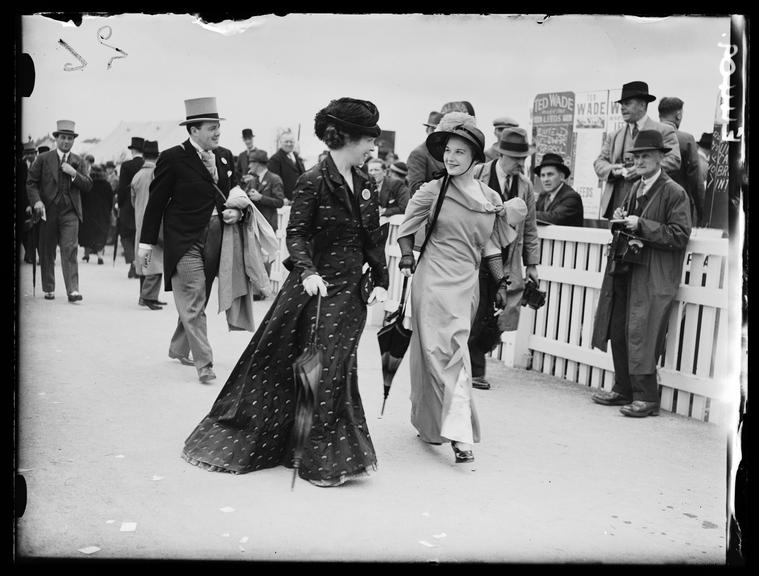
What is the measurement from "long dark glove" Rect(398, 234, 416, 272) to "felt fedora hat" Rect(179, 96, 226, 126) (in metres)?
2.12

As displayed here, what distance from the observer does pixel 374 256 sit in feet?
18.4

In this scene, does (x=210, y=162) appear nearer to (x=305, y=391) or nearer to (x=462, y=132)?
(x=462, y=132)

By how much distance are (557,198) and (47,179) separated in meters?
6.00

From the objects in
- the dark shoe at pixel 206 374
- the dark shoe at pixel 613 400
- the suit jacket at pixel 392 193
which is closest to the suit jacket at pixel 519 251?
the dark shoe at pixel 613 400

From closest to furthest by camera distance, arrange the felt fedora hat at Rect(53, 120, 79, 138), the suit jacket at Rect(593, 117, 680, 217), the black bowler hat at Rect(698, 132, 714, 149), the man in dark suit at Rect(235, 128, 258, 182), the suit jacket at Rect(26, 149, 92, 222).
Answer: the suit jacket at Rect(593, 117, 680, 217), the black bowler hat at Rect(698, 132, 714, 149), the felt fedora hat at Rect(53, 120, 79, 138), the suit jacket at Rect(26, 149, 92, 222), the man in dark suit at Rect(235, 128, 258, 182)

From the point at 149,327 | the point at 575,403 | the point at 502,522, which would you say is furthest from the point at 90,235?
the point at 502,522

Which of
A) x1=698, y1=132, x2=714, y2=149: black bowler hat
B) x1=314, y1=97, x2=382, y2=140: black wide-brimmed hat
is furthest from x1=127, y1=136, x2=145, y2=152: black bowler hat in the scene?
x1=314, y1=97, x2=382, y2=140: black wide-brimmed hat

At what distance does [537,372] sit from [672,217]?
2.36m

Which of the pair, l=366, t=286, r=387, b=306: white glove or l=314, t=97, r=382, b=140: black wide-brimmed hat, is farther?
l=366, t=286, r=387, b=306: white glove

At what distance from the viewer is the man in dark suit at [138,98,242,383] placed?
748cm

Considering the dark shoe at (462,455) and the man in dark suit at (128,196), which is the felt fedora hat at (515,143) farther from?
the man in dark suit at (128,196)

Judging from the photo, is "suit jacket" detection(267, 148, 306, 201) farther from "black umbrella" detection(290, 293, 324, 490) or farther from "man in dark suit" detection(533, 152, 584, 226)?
"black umbrella" detection(290, 293, 324, 490)

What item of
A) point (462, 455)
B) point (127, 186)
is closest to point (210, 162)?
point (462, 455)

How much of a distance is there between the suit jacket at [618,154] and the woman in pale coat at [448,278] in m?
2.86
